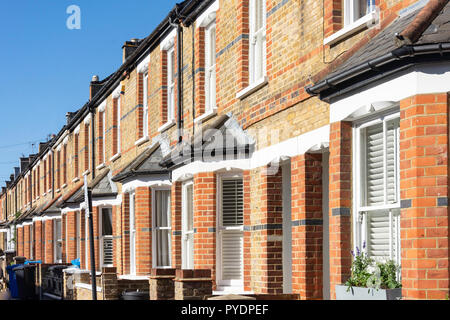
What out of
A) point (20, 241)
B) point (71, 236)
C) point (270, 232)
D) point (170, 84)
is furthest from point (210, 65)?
point (20, 241)

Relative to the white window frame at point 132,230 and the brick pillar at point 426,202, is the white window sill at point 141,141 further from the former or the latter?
the brick pillar at point 426,202

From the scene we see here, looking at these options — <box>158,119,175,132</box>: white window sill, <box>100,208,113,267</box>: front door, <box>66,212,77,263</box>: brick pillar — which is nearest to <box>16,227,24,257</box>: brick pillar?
<box>66,212,77,263</box>: brick pillar

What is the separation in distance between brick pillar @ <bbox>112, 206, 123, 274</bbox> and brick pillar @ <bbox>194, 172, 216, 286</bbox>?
7.74m

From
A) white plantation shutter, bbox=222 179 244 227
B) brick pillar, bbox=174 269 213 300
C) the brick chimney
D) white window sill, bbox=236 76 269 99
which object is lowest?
brick pillar, bbox=174 269 213 300

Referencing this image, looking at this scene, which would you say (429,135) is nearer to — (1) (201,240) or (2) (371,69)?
(2) (371,69)

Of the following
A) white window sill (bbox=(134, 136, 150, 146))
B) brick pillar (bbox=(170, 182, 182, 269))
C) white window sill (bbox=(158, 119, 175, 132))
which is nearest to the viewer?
brick pillar (bbox=(170, 182, 182, 269))

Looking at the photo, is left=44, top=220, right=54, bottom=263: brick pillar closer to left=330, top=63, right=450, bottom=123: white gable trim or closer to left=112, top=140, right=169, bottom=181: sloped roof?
left=112, top=140, right=169, bottom=181: sloped roof

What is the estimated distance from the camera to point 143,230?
19688 millimetres

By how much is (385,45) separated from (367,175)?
1.53 m

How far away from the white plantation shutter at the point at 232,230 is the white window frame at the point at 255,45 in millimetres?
1877

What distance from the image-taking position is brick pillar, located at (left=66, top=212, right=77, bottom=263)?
30.1 metres

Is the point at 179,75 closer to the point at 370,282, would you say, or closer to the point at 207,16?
the point at 207,16

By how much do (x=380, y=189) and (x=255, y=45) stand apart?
566 cm

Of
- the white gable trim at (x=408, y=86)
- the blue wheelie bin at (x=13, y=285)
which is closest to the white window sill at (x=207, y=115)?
the white gable trim at (x=408, y=86)
